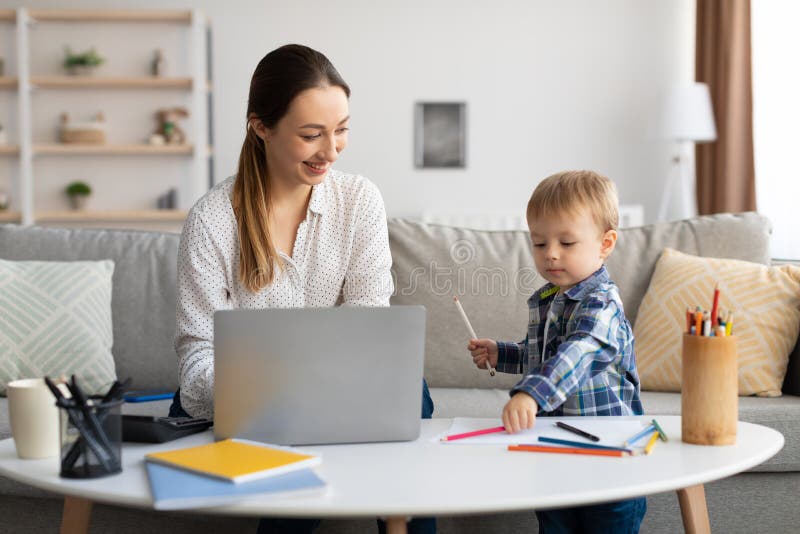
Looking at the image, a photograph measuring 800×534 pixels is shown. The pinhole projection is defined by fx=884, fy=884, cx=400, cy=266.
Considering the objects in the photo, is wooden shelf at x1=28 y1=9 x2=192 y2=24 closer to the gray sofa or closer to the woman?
the gray sofa

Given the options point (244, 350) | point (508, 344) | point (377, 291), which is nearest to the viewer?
point (244, 350)

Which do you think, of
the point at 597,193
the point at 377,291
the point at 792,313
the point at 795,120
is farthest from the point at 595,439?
the point at 795,120

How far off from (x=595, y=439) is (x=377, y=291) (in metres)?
0.65

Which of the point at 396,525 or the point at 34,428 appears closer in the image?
the point at 396,525

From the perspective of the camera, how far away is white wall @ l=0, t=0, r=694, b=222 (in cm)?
502

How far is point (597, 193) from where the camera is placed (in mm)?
1396

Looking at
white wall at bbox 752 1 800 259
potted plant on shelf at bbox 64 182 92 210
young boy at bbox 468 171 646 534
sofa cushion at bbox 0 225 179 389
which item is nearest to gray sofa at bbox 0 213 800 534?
sofa cushion at bbox 0 225 179 389

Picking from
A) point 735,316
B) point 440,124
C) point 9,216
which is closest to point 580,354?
point 735,316

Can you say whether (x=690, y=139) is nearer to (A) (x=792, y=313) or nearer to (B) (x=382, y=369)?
(A) (x=792, y=313)

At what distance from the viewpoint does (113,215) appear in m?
4.96

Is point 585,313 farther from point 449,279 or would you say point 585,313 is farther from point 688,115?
point 688,115

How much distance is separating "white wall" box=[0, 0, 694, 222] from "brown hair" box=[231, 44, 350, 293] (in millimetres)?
3460

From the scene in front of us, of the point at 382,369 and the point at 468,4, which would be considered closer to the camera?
the point at 382,369

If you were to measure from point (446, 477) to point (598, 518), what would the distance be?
0.43m
